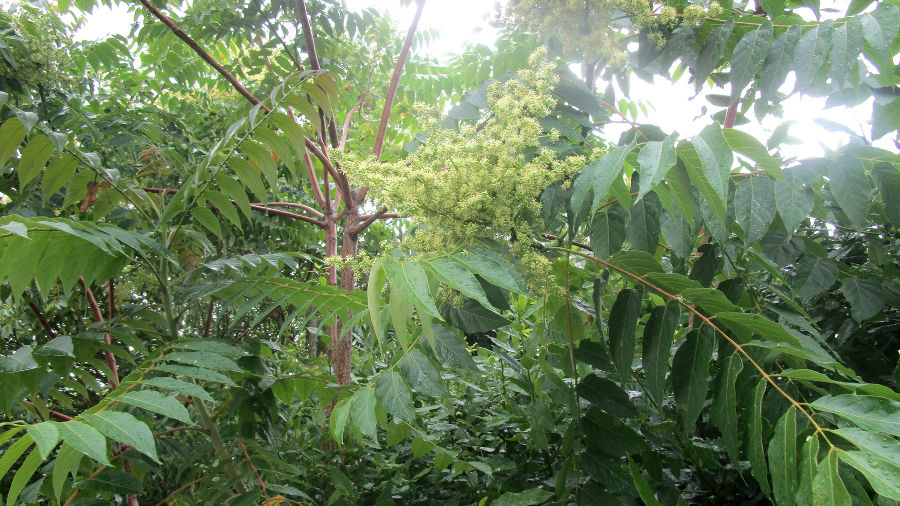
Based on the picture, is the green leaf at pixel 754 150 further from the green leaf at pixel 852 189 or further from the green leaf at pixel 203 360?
the green leaf at pixel 203 360

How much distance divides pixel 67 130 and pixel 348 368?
4.78ft

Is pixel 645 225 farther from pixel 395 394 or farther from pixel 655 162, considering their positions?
pixel 395 394

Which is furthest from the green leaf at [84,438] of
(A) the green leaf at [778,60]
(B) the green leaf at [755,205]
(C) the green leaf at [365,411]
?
(A) the green leaf at [778,60]

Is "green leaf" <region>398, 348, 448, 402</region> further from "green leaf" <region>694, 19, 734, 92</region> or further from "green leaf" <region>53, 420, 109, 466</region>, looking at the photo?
"green leaf" <region>694, 19, 734, 92</region>

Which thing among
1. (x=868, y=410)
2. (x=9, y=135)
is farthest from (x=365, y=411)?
(x=9, y=135)

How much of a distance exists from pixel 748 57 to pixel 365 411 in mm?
1164

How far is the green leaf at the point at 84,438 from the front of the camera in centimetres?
78

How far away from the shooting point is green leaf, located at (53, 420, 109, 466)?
777mm

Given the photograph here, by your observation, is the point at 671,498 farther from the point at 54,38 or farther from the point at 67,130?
the point at 54,38

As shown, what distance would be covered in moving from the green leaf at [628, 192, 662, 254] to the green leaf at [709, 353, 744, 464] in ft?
0.88

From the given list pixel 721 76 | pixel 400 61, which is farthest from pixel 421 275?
pixel 400 61

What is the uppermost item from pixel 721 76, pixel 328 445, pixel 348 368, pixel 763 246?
pixel 721 76

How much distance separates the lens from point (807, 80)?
1213mm

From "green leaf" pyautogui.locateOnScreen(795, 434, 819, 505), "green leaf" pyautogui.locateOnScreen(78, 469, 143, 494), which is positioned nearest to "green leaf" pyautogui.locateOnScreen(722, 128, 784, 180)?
"green leaf" pyautogui.locateOnScreen(795, 434, 819, 505)
